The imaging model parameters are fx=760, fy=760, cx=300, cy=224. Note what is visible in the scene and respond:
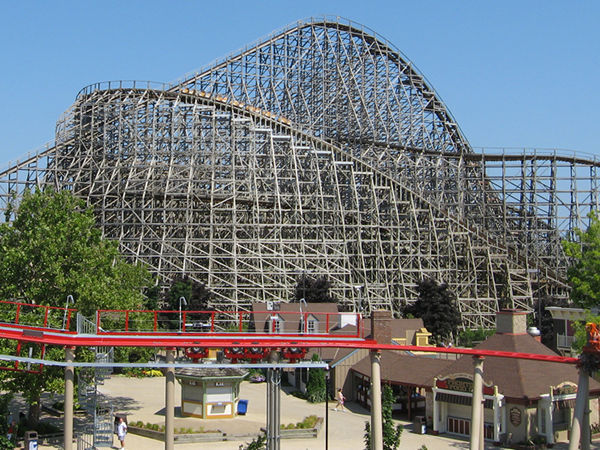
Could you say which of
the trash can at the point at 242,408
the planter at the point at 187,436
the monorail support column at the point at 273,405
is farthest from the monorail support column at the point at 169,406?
the trash can at the point at 242,408

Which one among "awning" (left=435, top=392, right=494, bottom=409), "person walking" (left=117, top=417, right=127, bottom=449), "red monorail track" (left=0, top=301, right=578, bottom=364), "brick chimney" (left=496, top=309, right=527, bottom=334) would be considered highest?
"red monorail track" (left=0, top=301, right=578, bottom=364)

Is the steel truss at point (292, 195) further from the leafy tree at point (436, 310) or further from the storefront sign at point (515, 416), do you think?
the storefront sign at point (515, 416)

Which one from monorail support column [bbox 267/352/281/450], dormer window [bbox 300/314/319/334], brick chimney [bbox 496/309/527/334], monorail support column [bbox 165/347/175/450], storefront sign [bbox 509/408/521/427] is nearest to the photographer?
monorail support column [bbox 165/347/175/450]

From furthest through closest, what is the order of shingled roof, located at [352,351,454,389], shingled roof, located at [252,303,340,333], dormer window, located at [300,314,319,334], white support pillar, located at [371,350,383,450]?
shingled roof, located at [252,303,340,333], shingled roof, located at [352,351,454,389], dormer window, located at [300,314,319,334], white support pillar, located at [371,350,383,450]

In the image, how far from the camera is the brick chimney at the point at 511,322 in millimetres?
31672

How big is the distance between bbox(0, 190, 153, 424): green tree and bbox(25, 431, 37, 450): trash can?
140 cm

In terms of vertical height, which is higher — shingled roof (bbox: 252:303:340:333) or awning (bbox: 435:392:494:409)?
shingled roof (bbox: 252:303:340:333)

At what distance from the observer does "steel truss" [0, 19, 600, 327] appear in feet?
174

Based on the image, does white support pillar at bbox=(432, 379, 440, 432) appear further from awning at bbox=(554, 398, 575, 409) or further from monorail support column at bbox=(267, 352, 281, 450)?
monorail support column at bbox=(267, 352, 281, 450)

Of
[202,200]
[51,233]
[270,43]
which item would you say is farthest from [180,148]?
[51,233]

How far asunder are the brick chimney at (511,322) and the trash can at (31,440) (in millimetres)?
18666

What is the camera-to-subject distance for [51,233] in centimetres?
2811

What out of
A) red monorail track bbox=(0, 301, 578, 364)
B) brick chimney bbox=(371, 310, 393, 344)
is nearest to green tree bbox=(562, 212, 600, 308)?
brick chimney bbox=(371, 310, 393, 344)

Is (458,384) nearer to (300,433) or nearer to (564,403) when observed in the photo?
(564,403)
